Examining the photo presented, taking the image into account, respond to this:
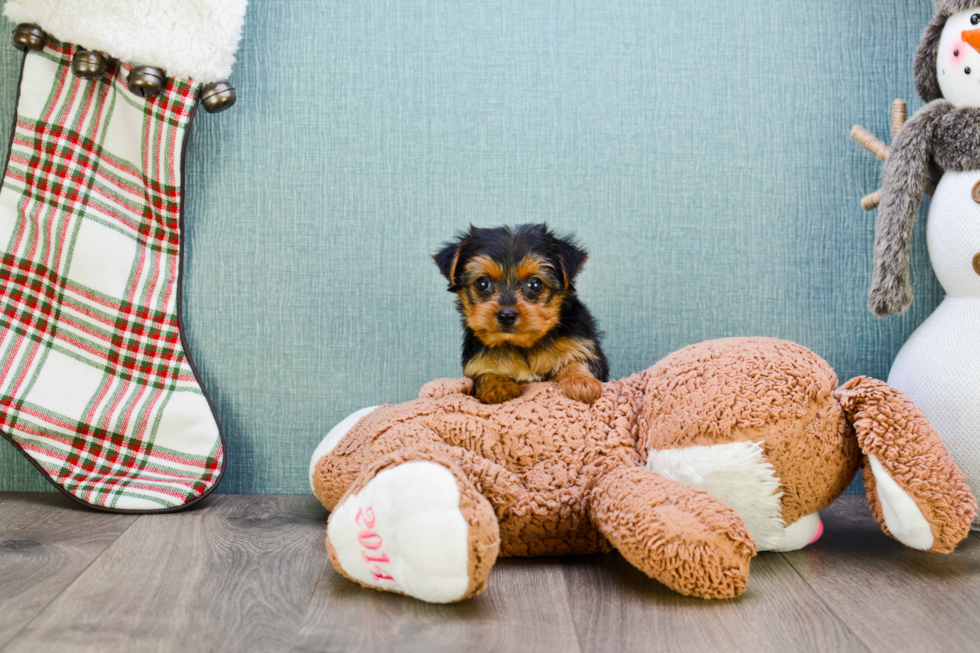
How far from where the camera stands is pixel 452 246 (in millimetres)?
1712

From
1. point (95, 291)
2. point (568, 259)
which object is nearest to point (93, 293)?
point (95, 291)

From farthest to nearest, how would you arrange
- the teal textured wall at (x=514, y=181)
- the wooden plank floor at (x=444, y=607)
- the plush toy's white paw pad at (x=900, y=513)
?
the teal textured wall at (x=514, y=181), the plush toy's white paw pad at (x=900, y=513), the wooden plank floor at (x=444, y=607)

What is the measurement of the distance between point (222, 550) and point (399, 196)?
0.97m

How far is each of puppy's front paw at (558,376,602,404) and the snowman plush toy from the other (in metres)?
0.67

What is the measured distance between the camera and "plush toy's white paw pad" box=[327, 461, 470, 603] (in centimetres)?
114

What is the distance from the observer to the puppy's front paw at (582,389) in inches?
61.5

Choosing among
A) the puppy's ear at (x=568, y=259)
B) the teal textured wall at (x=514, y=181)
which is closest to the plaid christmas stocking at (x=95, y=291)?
the teal textured wall at (x=514, y=181)

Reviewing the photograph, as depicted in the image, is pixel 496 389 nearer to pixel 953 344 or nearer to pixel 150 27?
pixel 953 344

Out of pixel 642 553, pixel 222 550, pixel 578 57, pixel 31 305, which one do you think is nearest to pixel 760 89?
pixel 578 57

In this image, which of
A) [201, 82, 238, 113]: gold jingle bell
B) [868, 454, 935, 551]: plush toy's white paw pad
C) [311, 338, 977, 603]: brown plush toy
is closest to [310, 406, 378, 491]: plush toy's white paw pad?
[311, 338, 977, 603]: brown plush toy

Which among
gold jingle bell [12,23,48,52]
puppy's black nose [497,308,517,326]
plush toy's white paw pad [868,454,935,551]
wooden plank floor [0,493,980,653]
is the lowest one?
wooden plank floor [0,493,980,653]

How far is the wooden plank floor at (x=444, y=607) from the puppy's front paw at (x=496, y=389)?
343mm

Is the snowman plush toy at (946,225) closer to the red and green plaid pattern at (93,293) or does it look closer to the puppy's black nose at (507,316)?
the puppy's black nose at (507,316)

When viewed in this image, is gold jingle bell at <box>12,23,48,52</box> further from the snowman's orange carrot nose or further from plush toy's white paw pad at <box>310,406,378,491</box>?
the snowman's orange carrot nose
